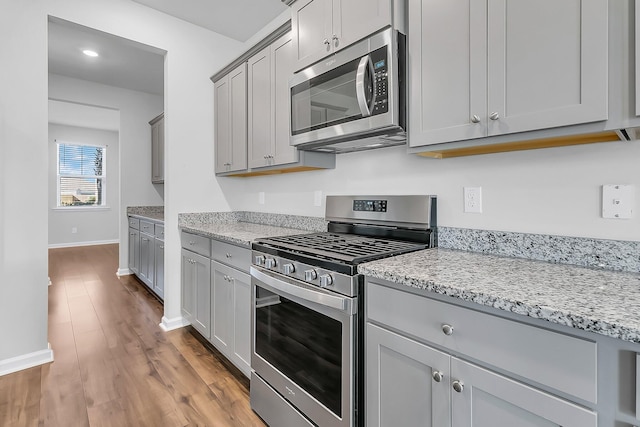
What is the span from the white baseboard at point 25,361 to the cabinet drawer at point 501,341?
2507 mm

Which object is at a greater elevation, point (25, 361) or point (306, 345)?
point (306, 345)

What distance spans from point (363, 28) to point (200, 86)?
206cm

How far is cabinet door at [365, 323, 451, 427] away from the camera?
0.99m

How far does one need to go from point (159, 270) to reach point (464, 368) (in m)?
3.36

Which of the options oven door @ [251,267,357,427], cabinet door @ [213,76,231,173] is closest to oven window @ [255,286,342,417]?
oven door @ [251,267,357,427]

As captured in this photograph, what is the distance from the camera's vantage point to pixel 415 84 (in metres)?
1.38

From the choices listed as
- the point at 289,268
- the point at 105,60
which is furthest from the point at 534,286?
the point at 105,60

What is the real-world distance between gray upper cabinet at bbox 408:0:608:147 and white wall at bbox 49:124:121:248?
24.7 ft

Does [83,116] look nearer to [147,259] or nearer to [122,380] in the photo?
[147,259]

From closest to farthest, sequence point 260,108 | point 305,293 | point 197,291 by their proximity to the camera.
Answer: point 305,293 < point 260,108 < point 197,291

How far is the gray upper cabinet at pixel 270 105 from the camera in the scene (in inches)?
86.4

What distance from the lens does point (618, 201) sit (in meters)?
1.11

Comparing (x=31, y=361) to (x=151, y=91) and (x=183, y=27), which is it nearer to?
(x=183, y=27)

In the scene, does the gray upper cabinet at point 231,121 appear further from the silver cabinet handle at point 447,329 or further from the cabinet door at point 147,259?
the silver cabinet handle at point 447,329
